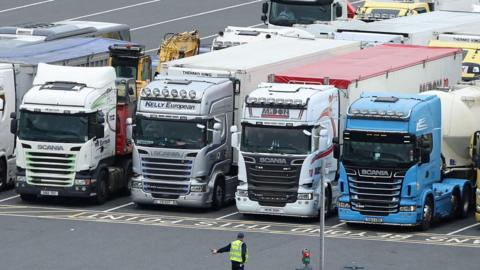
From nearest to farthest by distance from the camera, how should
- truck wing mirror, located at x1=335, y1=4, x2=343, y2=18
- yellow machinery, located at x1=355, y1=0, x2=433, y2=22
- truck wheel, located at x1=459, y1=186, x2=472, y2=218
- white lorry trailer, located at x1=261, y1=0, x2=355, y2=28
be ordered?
truck wheel, located at x1=459, y1=186, x2=472, y2=218 → white lorry trailer, located at x1=261, y1=0, x2=355, y2=28 → truck wing mirror, located at x1=335, y1=4, x2=343, y2=18 → yellow machinery, located at x1=355, y1=0, x2=433, y2=22

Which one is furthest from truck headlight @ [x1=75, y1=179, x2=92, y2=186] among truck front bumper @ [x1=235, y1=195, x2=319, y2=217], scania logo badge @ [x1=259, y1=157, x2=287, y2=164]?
scania logo badge @ [x1=259, y1=157, x2=287, y2=164]

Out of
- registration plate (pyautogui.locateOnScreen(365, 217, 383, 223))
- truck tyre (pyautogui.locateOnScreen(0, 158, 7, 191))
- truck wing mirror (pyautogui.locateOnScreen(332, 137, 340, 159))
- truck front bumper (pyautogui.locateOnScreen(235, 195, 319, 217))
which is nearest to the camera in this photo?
registration plate (pyautogui.locateOnScreen(365, 217, 383, 223))

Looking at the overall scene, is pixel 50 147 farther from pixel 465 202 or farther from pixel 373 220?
pixel 465 202

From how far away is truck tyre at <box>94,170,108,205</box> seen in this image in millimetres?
53719

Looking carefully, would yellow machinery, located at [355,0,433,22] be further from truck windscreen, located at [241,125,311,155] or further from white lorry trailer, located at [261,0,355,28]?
truck windscreen, located at [241,125,311,155]

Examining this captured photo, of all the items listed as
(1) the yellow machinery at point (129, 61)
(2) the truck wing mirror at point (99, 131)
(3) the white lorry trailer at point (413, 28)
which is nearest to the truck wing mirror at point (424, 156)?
(2) the truck wing mirror at point (99, 131)

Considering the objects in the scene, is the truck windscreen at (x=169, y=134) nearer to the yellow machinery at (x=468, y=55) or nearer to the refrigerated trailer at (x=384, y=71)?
the refrigerated trailer at (x=384, y=71)

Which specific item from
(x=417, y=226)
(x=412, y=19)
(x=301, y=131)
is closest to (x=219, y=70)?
(x=301, y=131)

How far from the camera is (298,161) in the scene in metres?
50.6

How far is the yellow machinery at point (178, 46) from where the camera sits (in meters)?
63.7

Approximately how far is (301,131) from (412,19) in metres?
20.3

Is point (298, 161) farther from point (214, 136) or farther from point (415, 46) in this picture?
point (415, 46)

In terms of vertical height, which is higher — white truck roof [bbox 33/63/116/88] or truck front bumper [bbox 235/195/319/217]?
white truck roof [bbox 33/63/116/88]

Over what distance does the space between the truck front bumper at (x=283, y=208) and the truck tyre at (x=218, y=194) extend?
4.88ft
